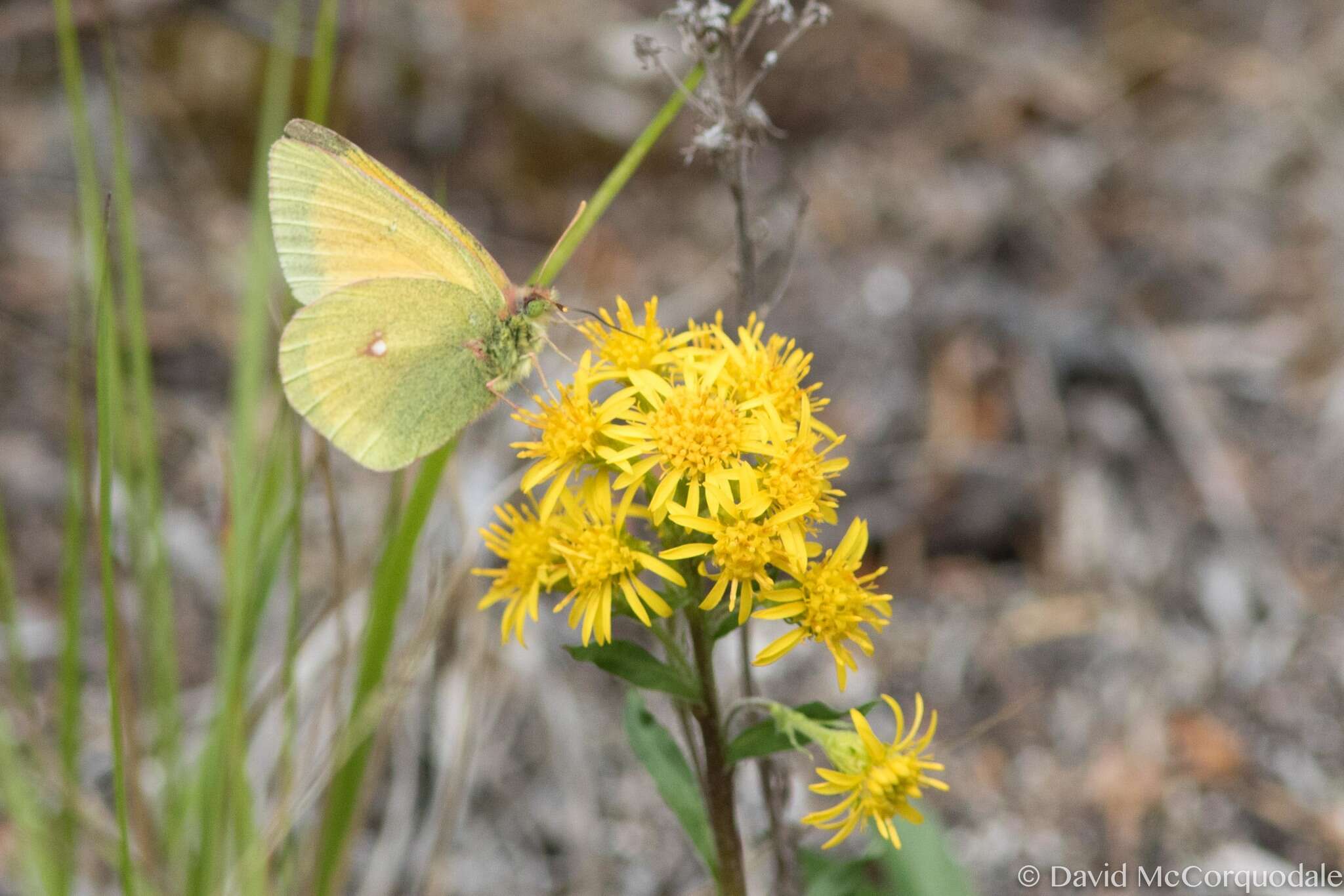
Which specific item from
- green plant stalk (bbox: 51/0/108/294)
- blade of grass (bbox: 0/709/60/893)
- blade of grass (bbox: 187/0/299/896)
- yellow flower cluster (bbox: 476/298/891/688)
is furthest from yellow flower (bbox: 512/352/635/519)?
blade of grass (bbox: 0/709/60/893)

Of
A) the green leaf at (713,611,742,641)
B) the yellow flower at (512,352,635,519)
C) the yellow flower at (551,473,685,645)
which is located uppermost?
the yellow flower at (512,352,635,519)

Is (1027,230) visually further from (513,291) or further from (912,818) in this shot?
(912,818)

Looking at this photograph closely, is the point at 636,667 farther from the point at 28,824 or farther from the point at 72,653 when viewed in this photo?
the point at 28,824

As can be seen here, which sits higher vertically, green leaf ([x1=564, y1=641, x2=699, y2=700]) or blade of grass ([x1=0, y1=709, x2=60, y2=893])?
green leaf ([x1=564, y1=641, x2=699, y2=700])

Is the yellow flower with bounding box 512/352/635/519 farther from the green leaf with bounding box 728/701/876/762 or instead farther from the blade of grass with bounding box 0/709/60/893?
the blade of grass with bounding box 0/709/60/893

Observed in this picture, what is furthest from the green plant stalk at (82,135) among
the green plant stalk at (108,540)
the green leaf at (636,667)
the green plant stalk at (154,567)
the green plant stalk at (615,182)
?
the green leaf at (636,667)

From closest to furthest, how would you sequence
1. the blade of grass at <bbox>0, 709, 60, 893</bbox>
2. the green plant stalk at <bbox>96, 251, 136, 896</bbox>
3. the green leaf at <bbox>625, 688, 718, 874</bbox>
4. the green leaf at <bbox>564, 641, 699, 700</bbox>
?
the green plant stalk at <bbox>96, 251, 136, 896</bbox> < the green leaf at <bbox>564, 641, 699, 700</bbox> < the green leaf at <bbox>625, 688, 718, 874</bbox> < the blade of grass at <bbox>0, 709, 60, 893</bbox>
